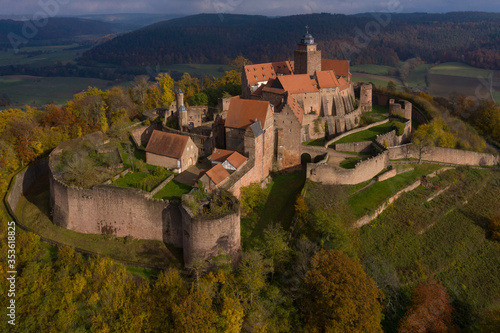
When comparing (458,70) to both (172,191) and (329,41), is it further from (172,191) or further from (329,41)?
(172,191)

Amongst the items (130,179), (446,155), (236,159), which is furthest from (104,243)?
(446,155)

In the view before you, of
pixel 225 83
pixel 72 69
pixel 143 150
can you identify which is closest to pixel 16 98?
pixel 72 69

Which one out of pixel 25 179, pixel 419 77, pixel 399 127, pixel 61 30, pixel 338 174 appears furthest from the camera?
pixel 61 30

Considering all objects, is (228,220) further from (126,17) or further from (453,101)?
(126,17)

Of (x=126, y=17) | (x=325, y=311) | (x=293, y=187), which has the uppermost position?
(x=126, y=17)

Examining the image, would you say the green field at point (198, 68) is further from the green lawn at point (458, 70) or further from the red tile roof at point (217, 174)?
the red tile roof at point (217, 174)

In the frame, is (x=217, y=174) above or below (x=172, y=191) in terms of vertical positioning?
above

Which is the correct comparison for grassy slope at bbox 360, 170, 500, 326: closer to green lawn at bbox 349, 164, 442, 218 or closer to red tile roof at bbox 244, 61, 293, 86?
green lawn at bbox 349, 164, 442, 218
